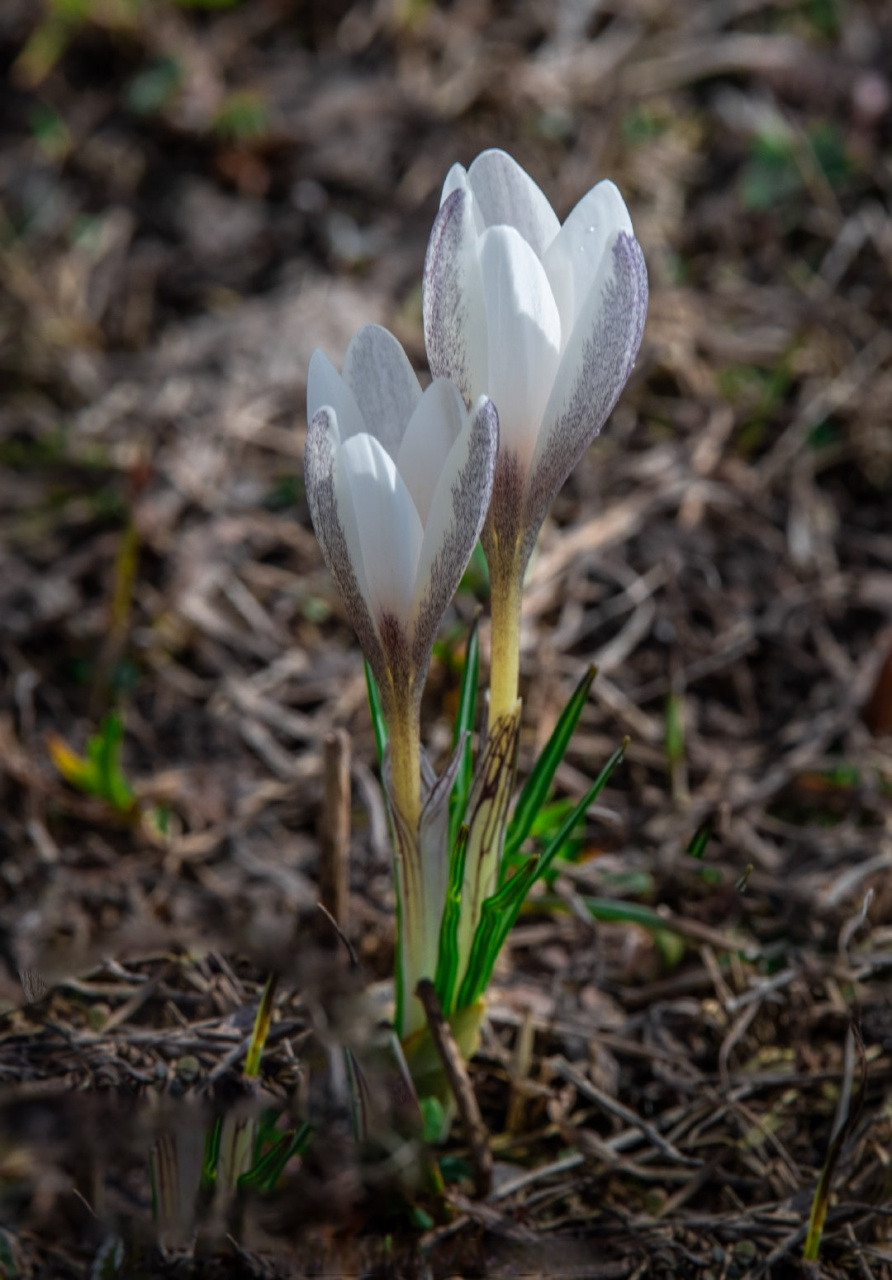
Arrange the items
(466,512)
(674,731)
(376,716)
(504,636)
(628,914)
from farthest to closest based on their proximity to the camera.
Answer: (674,731) < (628,914) < (376,716) < (504,636) < (466,512)

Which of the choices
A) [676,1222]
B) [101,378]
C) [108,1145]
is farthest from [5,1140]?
[101,378]

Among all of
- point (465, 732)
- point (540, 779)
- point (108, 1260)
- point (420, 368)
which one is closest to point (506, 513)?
point (465, 732)

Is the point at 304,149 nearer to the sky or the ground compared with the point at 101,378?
nearer to the sky

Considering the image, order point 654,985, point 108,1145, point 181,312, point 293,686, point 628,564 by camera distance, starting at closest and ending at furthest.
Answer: point 108,1145, point 654,985, point 293,686, point 628,564, point 181,312

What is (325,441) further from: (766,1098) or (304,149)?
(304,149)

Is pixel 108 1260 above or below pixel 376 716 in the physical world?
below

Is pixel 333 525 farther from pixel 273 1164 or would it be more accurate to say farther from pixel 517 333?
pixel 273 1164

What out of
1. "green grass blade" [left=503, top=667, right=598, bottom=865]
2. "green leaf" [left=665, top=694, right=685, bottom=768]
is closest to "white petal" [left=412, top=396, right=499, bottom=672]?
"green grass blade" [left=503, top=667, right=598, bottom=865]
